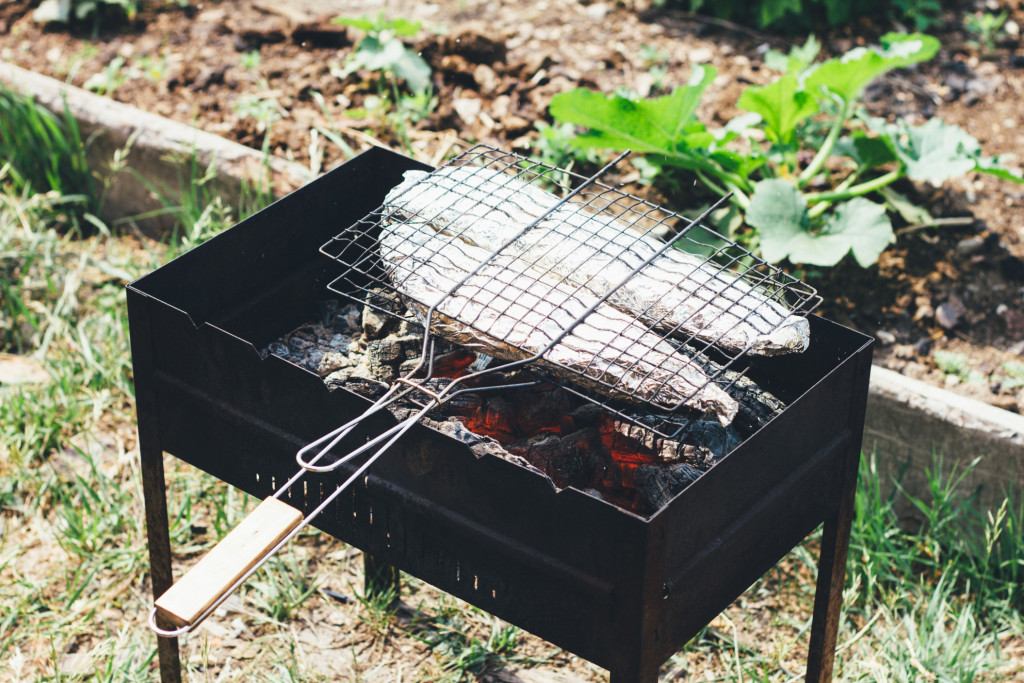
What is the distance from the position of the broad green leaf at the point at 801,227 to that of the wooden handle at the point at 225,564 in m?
1.71

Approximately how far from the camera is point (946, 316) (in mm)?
3021

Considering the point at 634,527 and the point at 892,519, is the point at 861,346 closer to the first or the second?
the point at 634,527

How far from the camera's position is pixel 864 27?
168 inches

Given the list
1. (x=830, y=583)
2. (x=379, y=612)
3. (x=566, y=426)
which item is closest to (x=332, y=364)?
(x=566, y=426)

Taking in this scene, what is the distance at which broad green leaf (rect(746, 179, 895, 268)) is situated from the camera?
2875 mm

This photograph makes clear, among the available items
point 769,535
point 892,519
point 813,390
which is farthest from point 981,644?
point 813,390

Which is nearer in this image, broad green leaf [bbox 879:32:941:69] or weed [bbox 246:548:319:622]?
weed [bbox 246:548:319:622]

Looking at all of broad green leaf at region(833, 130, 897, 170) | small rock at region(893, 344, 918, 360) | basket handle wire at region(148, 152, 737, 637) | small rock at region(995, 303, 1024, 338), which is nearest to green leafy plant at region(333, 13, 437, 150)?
broad green leaf at region(833, 130, 897, 170)

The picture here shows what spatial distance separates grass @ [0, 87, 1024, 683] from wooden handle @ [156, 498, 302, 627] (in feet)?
3.36

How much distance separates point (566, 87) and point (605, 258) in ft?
6.56

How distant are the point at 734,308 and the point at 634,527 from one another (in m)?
0.57

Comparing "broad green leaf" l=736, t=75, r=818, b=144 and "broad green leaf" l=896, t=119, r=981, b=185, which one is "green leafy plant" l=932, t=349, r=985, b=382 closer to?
"broad green leaf" l=896, t=119, r=981, b=185

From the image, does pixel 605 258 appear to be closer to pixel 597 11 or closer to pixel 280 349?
pixel 280 349

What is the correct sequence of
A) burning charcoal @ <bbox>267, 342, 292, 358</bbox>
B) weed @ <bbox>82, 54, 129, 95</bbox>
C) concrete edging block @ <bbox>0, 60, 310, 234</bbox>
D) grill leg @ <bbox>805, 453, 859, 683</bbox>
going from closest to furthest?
grill leg @ <bbox>805, 453, 859, 683</bbox>, burning charcoal @ <bbox>267, 342, 292, 358</bbox>, concrete edging block @ <bbox>0, 60, 310, 234</bbox>, weed @ <bbox>82, 54, 129, 95</bbox>
